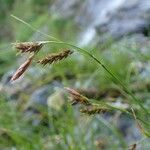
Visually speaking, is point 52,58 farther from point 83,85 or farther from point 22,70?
point 83,85

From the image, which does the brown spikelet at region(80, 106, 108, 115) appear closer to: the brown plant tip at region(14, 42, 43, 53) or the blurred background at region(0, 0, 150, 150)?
the blurred background at region(0, 0, 150, 150)

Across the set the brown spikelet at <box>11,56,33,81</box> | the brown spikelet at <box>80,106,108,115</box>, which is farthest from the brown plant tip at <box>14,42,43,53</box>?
the brown spikelet at <box>80,106,108,115</box>

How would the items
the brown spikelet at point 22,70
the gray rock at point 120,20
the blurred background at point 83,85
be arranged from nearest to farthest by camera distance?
the brown spikelet at point 22,70 → the blurred background at point 83,85 → the gray rock at point 120,20

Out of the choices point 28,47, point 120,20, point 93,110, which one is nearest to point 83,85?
→ point 120,20

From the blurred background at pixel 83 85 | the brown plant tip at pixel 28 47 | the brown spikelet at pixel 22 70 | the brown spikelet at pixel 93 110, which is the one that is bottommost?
the blurred background at pixel 83 85

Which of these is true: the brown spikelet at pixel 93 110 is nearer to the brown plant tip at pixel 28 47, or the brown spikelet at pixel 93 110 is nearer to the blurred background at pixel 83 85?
the blurred background at pixel 83 85

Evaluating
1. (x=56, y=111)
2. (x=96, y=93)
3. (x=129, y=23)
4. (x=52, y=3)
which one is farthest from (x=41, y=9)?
(x=56, y=111)

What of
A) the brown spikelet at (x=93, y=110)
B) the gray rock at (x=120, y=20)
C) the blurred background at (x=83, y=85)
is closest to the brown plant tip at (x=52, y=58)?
the blurred background at (x=83, y=85)
